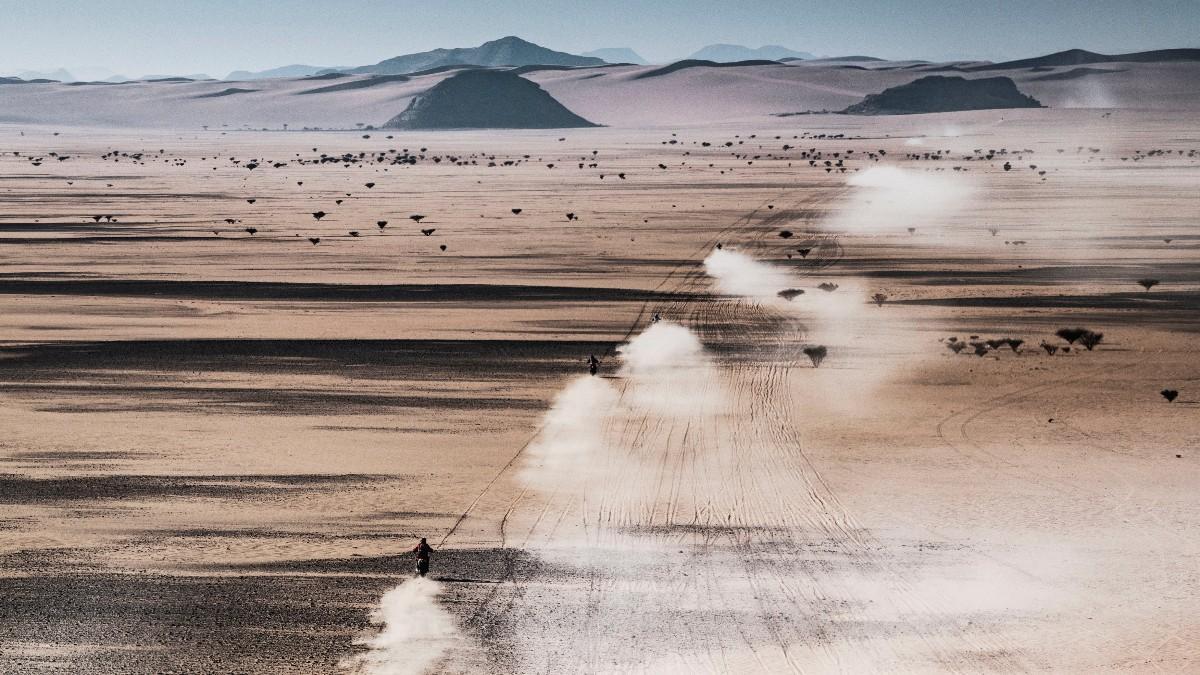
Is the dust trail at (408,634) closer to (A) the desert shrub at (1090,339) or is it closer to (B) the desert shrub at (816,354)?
(B) the desert shrub at (816,354)

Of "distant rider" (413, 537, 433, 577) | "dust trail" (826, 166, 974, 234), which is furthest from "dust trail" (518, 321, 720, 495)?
"dust trail" (826, 166, 974, 234)

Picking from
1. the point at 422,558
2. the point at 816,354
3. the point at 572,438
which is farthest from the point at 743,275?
the point at 422,558

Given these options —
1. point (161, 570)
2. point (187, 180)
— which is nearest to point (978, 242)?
point (161, 570)

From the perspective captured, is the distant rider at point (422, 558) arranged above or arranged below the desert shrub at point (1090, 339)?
above

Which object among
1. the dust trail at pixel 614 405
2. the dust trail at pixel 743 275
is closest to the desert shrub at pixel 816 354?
the dust trail at pixel 614 405

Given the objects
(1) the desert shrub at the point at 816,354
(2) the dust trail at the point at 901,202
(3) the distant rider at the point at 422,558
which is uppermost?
(3) the distant rider at the point at 422,558

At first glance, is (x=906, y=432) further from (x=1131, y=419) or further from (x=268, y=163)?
(x=268, y=163)

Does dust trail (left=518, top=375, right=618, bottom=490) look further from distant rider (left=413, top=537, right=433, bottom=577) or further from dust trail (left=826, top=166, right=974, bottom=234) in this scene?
dust trail (left=826, top=166, right=974, bottom=234)
